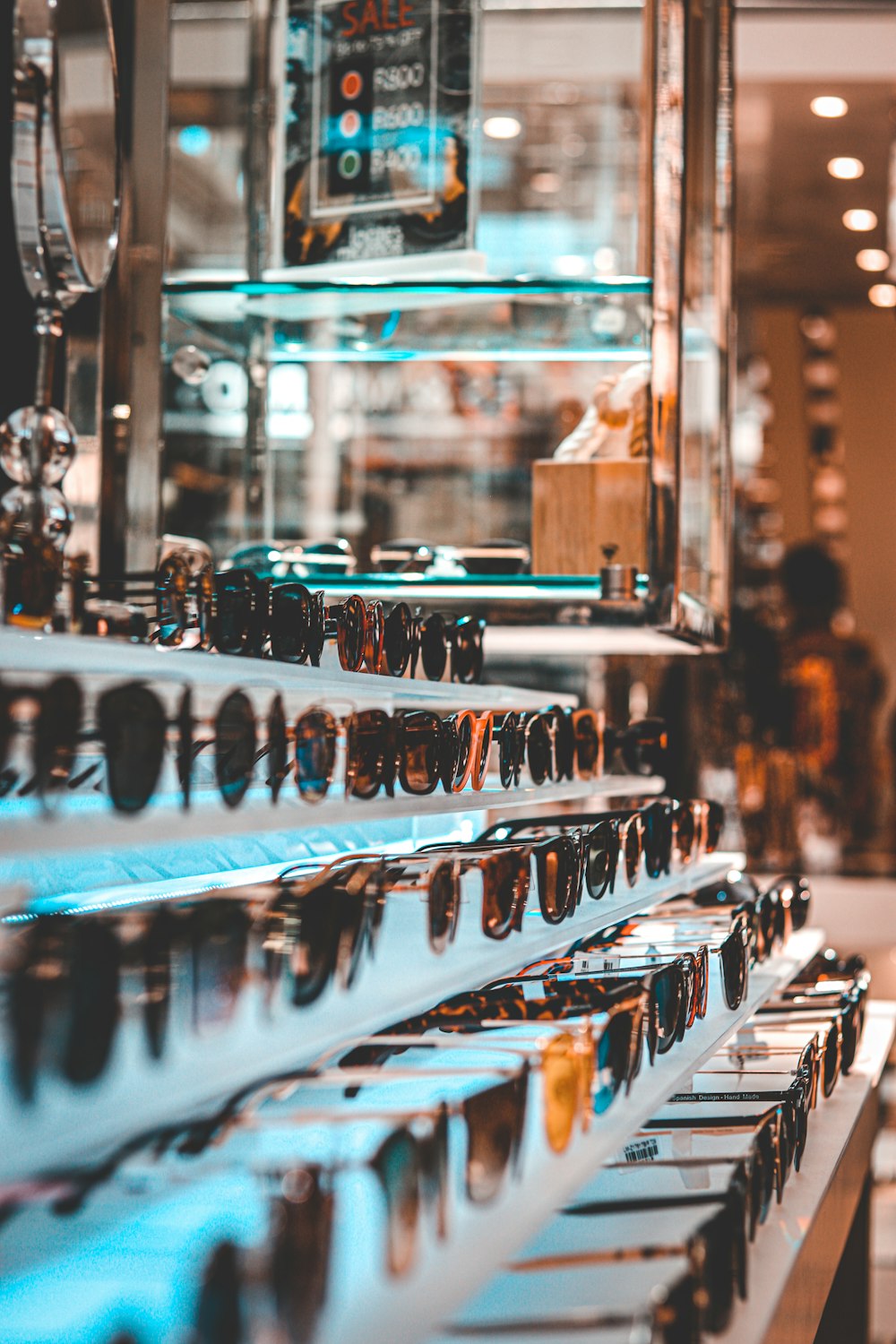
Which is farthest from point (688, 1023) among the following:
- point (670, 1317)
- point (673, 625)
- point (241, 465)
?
point (241, 465)

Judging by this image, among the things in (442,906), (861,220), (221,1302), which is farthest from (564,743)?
(861,220)

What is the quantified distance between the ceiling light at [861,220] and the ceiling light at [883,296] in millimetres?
859

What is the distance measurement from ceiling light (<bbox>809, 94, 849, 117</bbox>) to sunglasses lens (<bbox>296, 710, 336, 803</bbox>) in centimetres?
413

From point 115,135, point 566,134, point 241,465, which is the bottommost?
point 241,465

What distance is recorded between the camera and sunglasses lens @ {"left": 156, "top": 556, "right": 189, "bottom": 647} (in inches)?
42.1

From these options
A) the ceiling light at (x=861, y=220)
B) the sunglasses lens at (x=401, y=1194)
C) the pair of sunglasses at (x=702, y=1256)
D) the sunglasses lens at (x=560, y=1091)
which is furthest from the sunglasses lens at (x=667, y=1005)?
the ceiling light at (x=861, y=220)

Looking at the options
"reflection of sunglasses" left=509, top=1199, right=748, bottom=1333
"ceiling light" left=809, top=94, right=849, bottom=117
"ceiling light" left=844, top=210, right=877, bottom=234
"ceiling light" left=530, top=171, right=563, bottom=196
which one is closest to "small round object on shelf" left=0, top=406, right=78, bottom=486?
"reflection of sunglasses" left=509, top=1199, right=748, bottom=1333

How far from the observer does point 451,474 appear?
7.80 feet

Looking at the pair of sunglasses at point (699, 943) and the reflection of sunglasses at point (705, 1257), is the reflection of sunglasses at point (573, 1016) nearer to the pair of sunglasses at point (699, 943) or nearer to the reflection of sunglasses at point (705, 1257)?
the reflection of sunglasses at point (705, 1257)

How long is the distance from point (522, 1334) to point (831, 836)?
5307mm

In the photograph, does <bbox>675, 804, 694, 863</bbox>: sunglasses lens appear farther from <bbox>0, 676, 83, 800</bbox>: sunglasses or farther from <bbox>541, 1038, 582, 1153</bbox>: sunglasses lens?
<bbox>0, 676, 83, 800</bbox>: sunglasses

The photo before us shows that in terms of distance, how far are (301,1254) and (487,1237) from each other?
15cm

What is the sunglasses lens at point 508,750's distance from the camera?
1417 mm

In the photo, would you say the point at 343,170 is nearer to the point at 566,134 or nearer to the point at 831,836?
the point at 566,134
